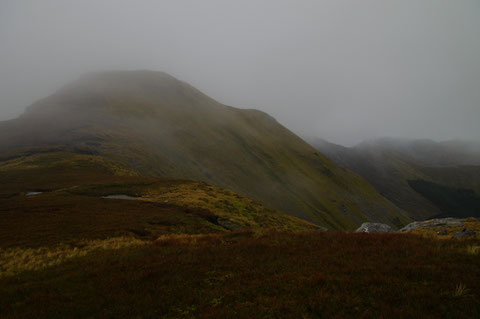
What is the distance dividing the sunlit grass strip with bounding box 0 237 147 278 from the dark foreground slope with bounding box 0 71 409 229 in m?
57.3

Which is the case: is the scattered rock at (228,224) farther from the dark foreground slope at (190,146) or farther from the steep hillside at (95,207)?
the dark foreground slope at (190,146)

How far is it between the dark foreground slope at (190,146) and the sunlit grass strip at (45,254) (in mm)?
57290

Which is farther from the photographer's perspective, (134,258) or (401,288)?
(134,258)

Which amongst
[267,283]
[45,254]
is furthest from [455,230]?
[45,254]

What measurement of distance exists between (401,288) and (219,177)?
108 metres

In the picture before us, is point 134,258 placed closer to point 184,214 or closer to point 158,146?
point 184,214

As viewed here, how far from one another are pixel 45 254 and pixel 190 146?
115366 mm

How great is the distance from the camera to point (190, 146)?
130500 mm

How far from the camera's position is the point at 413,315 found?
738cm

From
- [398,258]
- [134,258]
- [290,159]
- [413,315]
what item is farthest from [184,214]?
[290,159]

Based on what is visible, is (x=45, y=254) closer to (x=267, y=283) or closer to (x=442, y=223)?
(x=267, y=283)

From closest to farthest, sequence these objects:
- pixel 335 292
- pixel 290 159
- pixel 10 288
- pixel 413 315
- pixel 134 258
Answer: pixel 413 315
pixel 335 292
pixel 10 288
pixel 134 258
pixel 290 159

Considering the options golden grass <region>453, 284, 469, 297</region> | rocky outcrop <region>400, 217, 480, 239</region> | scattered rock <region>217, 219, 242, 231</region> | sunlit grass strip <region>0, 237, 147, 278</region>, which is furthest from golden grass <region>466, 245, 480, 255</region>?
scattered rock <region>217, 219, 242, 231</region>

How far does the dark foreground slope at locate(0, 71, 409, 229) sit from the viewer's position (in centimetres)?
9162
